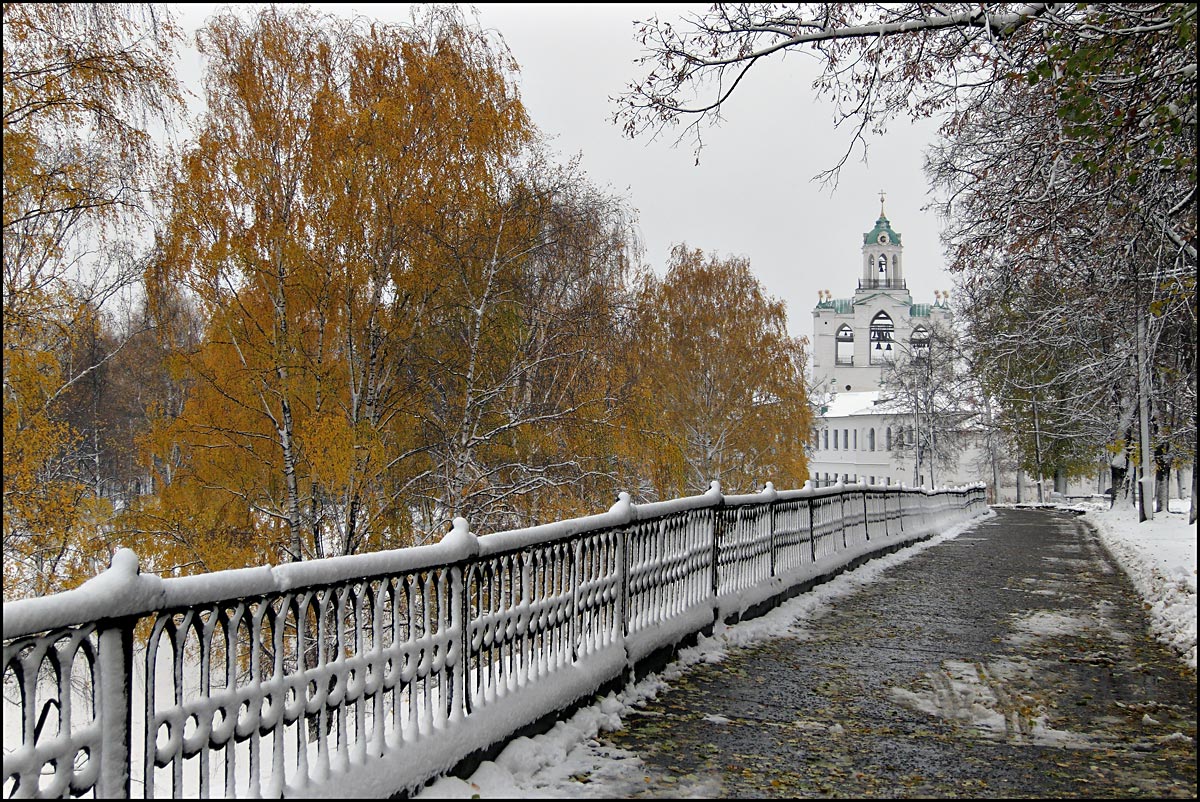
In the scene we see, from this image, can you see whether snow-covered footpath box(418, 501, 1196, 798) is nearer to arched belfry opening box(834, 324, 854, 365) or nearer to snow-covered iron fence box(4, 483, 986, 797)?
snow-covered iron fence box(4, 483, 986, 797)

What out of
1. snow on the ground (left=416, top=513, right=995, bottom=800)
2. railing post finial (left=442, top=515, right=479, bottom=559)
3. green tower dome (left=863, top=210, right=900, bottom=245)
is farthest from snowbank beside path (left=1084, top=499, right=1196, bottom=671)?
green tower dome (left=863, top=210, right=900, bottom=245)

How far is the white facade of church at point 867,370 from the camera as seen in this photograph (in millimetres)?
90750

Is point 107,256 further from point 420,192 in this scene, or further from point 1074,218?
point 1074,218

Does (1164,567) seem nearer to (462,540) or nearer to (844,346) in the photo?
(462,540)

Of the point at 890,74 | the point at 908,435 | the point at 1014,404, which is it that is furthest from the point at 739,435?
the point at 908,435

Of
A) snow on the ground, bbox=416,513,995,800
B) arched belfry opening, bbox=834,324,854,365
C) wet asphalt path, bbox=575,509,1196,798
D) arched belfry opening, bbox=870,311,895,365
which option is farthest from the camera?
arched belfry opening, bbox=834,324,854,365

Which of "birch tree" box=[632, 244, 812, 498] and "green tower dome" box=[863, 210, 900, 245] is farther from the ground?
"green tower dome" box=[863, 210, 900, 245]

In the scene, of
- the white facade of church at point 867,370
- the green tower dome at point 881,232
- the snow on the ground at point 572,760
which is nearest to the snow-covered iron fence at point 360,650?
the snow on the ground at point 572,760

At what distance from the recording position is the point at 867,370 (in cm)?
11525

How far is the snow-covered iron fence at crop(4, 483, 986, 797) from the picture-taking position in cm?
312

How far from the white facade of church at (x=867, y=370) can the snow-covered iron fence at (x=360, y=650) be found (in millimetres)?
75909

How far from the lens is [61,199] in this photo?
43.0 feet

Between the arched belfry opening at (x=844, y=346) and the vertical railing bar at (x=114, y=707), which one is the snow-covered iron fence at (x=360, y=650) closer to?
the vertical railing bar at (x=114, y=707)

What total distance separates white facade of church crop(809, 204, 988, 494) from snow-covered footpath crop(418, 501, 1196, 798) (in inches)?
2563
